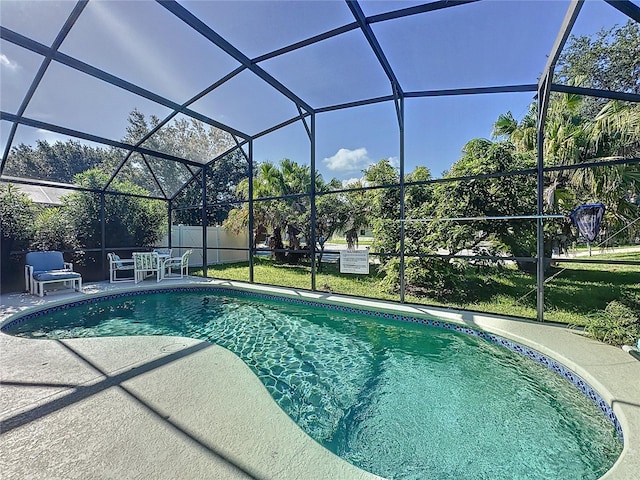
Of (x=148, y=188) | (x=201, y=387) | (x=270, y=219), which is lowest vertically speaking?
(x=201, y=387)

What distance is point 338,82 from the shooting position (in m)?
5.46

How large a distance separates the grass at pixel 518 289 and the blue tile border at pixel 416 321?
0.92 metres

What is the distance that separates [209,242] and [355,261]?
25.8 ft

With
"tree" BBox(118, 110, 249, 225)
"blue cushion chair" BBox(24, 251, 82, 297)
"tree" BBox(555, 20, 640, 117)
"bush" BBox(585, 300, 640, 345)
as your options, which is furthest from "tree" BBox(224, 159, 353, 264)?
"tree" BBox(555, 20, 640, 117)

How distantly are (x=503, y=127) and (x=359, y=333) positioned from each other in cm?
626

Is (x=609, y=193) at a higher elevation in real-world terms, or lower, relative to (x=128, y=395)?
higher

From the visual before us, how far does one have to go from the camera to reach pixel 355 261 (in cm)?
651

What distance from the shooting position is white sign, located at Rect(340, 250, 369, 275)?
6.41 meters

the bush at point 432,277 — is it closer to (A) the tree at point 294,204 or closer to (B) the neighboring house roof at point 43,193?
(A) the tree at point 294,204

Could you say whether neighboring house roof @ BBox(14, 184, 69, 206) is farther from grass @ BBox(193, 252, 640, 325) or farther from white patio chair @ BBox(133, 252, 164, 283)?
grass @ BBox(193, 252, 640, 325)

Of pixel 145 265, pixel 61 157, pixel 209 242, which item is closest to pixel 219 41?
pixel 145 265

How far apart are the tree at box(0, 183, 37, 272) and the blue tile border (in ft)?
7.94

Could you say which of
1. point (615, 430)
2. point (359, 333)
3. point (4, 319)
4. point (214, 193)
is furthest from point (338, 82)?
point (214, 193)

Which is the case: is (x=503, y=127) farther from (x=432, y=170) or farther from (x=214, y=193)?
(x=214, y=193)
